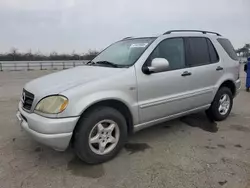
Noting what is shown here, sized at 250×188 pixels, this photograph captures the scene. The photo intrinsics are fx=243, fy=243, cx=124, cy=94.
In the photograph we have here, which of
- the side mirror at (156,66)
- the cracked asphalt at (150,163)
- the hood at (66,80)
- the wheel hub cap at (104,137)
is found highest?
the side mirror at (156,66)

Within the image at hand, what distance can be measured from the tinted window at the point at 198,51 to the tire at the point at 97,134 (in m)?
1.72

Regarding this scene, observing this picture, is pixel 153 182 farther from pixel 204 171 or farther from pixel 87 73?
pixel 87 73

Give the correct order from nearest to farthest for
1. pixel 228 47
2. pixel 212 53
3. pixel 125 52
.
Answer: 1. pixel 125 52
2. pixel 212 53
3. pixel 228 47

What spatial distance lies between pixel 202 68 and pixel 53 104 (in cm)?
264

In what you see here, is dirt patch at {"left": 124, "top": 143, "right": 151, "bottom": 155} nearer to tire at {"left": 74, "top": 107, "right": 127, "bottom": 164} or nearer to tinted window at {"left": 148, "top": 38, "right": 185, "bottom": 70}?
tire at {"left": 74, "top": 107, "right": 127, "bottom": 164}

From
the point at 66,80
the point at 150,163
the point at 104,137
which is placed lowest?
the point at 150,163

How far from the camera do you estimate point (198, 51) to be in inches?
168

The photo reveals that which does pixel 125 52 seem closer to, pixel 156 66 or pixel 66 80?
pixel 156 66

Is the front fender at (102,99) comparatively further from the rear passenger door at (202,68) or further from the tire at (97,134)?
the rear passenger door at (202,68)

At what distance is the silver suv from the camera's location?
A: 2793 mm

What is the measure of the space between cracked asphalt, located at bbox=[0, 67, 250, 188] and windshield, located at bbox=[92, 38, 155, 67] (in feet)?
4.21

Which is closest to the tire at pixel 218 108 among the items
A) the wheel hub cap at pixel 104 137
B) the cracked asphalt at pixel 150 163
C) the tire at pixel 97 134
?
the cracked asphalt at pixel 150 163

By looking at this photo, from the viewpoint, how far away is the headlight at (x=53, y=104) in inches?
108

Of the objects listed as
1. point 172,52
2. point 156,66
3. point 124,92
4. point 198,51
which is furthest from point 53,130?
point 198,51
